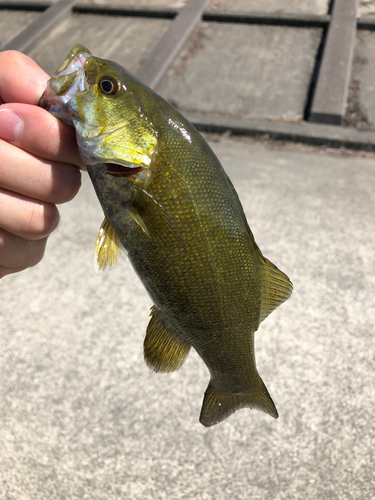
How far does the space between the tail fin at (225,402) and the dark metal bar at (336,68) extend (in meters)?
4.08

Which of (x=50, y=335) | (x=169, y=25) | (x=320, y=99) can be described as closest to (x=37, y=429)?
(x=50, y=335)

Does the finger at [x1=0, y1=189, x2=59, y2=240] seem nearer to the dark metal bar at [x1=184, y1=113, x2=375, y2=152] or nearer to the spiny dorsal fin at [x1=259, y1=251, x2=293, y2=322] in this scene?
the spiny dorsal fin at [x1=259, y1=251, x2=293, y2=322]

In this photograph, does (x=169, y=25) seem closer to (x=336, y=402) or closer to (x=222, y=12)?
(x=222, y=12)

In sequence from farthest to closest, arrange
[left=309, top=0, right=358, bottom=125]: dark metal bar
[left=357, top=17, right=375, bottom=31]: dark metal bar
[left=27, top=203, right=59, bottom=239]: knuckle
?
1. [left=357, top=17, right=375, bottom=31]: dark metal bar
2. [left=309, top=0, right=358, bottom=125]: dark metal bar
3. [left=27, top=203, right=59, bottom=239]: knuckle

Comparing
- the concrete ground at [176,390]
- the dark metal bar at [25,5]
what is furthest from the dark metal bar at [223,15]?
the concrete ground at [176,390]

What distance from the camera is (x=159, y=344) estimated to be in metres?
1.40

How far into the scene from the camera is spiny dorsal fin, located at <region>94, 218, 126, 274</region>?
130 centimetres

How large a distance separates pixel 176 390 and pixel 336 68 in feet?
14.2

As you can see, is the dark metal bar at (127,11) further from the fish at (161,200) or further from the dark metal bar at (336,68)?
the fish at (161,200)

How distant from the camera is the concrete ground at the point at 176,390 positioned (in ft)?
7.57

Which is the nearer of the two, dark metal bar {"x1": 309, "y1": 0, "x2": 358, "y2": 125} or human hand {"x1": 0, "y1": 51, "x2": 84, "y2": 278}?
human hand {"x1": 0, "y1": 51, "x2": 84, "y2": 278}

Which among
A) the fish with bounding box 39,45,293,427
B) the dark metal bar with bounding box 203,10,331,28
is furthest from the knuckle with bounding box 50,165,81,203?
the dark metal bar with bounding box 203,10,331,28

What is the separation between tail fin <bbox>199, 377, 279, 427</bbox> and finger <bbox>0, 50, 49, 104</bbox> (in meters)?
1.11

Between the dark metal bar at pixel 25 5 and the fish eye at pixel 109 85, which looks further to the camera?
the dark metal bar at pixel 25 5
